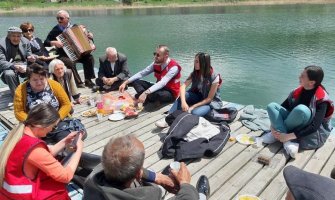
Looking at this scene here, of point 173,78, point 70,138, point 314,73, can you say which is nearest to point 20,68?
point 173,78

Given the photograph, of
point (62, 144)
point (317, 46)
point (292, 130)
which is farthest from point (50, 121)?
point (317, 46)

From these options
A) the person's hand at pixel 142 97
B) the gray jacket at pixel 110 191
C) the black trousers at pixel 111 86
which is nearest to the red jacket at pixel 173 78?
the person's hand at pixel 142 97

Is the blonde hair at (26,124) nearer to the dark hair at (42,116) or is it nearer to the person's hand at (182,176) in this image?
the dark hair at (42,116)

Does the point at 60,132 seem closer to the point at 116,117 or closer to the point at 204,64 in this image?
the point at 116,117

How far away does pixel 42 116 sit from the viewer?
105 inches

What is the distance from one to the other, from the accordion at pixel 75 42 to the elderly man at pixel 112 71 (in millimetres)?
693

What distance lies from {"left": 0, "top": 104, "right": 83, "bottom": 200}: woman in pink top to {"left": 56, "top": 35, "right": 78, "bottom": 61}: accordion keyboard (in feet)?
14.4

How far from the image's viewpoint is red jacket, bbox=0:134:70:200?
230 centimetres

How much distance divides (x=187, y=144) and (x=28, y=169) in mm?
2022

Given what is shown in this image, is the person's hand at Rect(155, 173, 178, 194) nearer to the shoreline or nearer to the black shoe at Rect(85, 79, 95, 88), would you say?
the black shoe at Rect(85, 79, 95, 88)

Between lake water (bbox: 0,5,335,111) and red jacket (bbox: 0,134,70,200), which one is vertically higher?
red jacket (bbox: 0,134,70,200)

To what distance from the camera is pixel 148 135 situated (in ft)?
15.3

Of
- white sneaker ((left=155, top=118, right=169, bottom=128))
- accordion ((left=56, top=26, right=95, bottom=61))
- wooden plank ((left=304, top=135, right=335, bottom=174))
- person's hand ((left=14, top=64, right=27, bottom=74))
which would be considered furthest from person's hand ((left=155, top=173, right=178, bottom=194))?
accordion ((left=56, top=26, right=95, bottom=61))

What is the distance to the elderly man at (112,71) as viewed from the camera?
636cm
